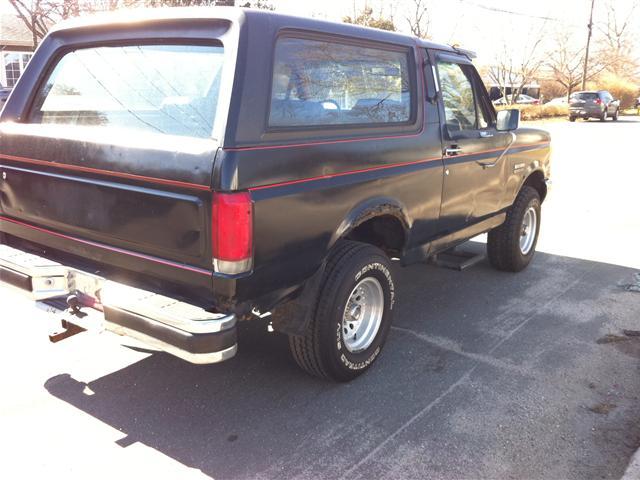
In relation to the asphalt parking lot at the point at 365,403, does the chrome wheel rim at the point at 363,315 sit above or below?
above

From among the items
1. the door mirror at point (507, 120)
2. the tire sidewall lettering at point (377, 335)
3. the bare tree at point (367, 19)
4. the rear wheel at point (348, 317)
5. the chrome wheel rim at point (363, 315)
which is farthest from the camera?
the bare tree at point (367, 19)

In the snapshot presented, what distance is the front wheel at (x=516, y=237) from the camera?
5.76 meters

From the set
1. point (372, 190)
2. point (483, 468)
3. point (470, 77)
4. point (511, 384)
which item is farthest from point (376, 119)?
point (483, 468)

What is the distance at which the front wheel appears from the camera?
18.9 feet

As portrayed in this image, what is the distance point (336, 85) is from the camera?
350 centimetres

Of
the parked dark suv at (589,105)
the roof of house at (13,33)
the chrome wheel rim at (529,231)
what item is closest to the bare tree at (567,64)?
the parked dark suv at (589,105)

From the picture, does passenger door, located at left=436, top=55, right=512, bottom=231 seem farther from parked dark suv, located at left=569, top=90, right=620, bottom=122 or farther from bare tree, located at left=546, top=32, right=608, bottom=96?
bare tree, located at left=546, top=32, right=608, bottom=96

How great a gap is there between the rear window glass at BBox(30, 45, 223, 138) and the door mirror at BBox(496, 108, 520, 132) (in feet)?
9.99

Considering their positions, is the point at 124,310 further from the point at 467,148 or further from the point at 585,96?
the point at 585,96

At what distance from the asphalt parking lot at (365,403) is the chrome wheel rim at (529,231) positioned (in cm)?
110

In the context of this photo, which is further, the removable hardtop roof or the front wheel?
the front wheel

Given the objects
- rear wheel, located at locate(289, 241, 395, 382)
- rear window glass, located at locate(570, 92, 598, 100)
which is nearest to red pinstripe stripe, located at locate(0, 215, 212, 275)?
rear wheel, located at locate(289, 241, 395, 382)

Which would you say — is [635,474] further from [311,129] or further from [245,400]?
[311,129]

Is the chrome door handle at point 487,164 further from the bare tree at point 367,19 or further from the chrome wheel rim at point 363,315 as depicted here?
the bare tree at point 367,19
